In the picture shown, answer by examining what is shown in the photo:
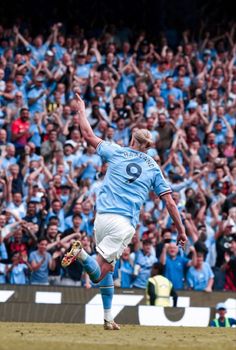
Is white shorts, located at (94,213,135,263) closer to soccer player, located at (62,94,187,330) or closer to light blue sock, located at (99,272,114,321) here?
soccer player, located at (62,94,187,330)

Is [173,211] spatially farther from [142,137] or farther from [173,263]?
[173,263]

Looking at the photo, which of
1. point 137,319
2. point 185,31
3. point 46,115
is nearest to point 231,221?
point 46,115

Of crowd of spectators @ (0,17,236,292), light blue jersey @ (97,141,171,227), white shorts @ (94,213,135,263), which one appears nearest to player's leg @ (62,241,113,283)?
white shorts @ (94,213,135,263)

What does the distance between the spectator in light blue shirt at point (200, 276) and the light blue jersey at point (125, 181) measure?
873 centimetres

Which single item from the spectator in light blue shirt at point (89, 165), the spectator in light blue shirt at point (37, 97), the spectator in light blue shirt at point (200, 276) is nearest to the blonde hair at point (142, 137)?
the spectator in light blue shirt at point (200, 276)

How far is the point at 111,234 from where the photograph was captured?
38.1ft

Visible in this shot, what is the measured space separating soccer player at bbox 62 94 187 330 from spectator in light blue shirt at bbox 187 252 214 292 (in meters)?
8.62

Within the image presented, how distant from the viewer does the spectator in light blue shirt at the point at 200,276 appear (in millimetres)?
20328

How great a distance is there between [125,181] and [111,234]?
2.03 feet

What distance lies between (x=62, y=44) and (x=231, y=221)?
6.47m

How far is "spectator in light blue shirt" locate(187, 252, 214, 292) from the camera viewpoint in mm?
20328

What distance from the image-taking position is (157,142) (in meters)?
23.7

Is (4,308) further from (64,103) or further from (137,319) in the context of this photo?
(64,103)

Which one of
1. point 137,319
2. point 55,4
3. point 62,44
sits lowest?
point 137,319
